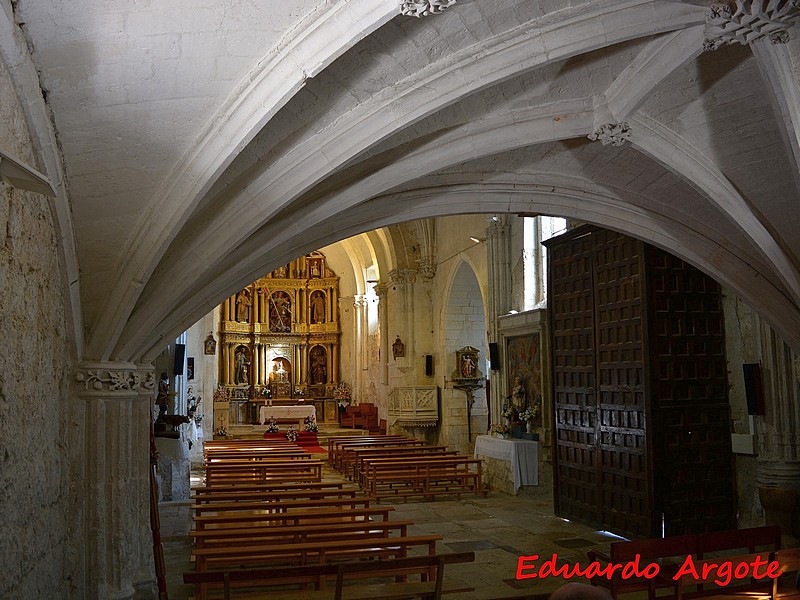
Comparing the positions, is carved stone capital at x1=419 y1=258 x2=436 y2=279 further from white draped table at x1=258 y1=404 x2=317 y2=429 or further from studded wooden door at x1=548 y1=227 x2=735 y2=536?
studded wooden door at x1=548 y1=227 x2=735 y2=536

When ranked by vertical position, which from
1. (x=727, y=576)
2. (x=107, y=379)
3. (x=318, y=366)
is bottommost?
(x=727, y=576)

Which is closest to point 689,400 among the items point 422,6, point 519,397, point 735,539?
point 735,539

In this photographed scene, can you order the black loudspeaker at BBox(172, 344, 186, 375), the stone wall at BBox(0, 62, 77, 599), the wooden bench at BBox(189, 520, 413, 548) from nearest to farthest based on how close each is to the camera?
1. the stone wall at BBox(0, 62, 77, 599)
2. the wooden bench at BBox(189, 520, 413, 548)
3. the black loudspeaker at BBox(172, 344, 186, 375)

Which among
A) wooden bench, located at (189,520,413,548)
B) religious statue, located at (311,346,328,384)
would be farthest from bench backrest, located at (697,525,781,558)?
religious statue, located at (311,346,328,384)

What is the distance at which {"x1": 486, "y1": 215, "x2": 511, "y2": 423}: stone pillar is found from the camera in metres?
14.0

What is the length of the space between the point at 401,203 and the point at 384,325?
13.8 metres

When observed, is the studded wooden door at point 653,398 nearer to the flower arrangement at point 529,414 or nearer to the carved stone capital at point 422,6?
the flower arrangement at point 529,414

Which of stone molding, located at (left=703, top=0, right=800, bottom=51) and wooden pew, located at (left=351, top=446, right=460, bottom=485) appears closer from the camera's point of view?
stone molding, located at (left=703, top=0, right=800, bottom=51)

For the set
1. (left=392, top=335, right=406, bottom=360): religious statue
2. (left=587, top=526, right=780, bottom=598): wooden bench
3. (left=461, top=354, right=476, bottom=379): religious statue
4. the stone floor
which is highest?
(left=392, top=335, right=406, bottom=360): religious statue

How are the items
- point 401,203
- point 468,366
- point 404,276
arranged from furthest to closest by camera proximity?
point 404,276 < point 468,366 < point 401,203

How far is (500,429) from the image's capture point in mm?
13195

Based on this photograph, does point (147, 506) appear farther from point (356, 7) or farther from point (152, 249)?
point (356, 7)

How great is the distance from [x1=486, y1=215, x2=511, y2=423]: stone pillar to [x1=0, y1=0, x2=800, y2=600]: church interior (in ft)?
10.7

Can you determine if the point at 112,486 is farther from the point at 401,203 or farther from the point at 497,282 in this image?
the point at 497,282
